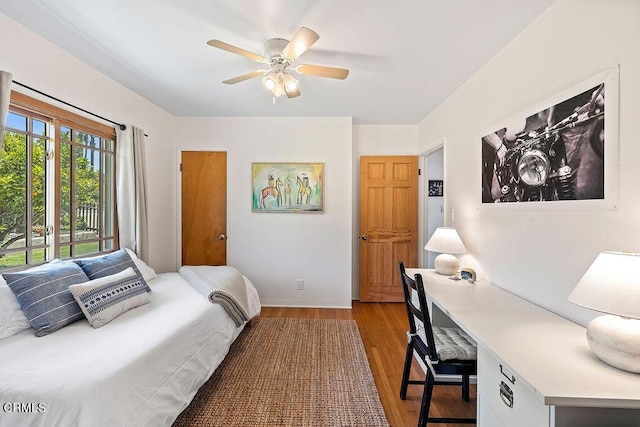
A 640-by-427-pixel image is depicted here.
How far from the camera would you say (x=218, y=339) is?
86.1 inches

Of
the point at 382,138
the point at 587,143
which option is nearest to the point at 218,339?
the point at 587,143

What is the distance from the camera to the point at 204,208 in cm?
381

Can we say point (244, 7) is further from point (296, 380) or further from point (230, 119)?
point (296, 380)

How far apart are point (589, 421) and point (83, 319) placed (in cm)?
254

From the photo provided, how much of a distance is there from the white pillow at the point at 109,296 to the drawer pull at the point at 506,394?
2.16m

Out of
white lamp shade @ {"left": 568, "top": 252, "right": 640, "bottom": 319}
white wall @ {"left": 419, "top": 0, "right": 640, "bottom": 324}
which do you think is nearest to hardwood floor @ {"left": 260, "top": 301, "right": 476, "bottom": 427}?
white wall @ {"left": 419, "top": 0, "right": 640, "bottom": 324}

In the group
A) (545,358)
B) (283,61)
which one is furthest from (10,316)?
(545,358)

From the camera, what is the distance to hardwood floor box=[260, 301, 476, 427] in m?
1.87

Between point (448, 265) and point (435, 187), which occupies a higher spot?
point (435, 187)

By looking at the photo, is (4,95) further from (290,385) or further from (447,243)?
(447,243)

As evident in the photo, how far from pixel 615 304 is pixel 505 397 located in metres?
0.54

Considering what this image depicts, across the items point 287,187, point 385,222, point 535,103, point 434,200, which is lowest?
point 385,222

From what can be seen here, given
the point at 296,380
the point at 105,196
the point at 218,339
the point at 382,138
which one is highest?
the point at 382,138

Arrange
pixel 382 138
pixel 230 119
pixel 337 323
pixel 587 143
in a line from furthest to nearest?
pixel 382 138
pixel 230 119
pixel 337 323
pixel 587 143
